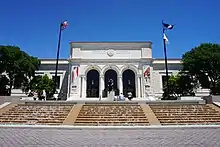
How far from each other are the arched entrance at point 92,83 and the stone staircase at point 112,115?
19044 millimetres

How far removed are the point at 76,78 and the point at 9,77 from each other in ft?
36.9

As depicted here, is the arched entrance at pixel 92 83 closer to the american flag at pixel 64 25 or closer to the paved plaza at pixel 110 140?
the american flag at pixel 64 25

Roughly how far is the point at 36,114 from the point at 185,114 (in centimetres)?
1166

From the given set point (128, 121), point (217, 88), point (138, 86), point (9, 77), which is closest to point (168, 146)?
point (128, 121)

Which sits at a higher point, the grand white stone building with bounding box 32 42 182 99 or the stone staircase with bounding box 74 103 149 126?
the grand white stone building with bounding box 32 42 182 99

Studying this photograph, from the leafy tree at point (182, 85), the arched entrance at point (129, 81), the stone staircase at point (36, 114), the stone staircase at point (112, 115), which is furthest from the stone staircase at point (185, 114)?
the arched entrance at point (129, 81)

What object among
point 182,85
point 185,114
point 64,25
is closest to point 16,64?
point 64,25

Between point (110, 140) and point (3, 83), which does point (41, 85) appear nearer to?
point (3, 83)

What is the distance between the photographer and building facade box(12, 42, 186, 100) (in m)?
38.0

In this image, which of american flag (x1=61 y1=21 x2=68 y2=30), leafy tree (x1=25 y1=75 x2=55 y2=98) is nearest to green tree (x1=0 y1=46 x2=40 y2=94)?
leafy tree (x1=25 y1=75 x2=55 y2=98)

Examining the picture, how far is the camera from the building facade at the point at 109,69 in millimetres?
37978

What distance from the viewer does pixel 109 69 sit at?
38938mm

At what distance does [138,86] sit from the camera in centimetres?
3812

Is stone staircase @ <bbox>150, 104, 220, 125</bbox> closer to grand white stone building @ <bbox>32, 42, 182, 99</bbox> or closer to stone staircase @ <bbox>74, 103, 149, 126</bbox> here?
stone staircase @ <bbox>74, 103, 149, 126</bbox>
